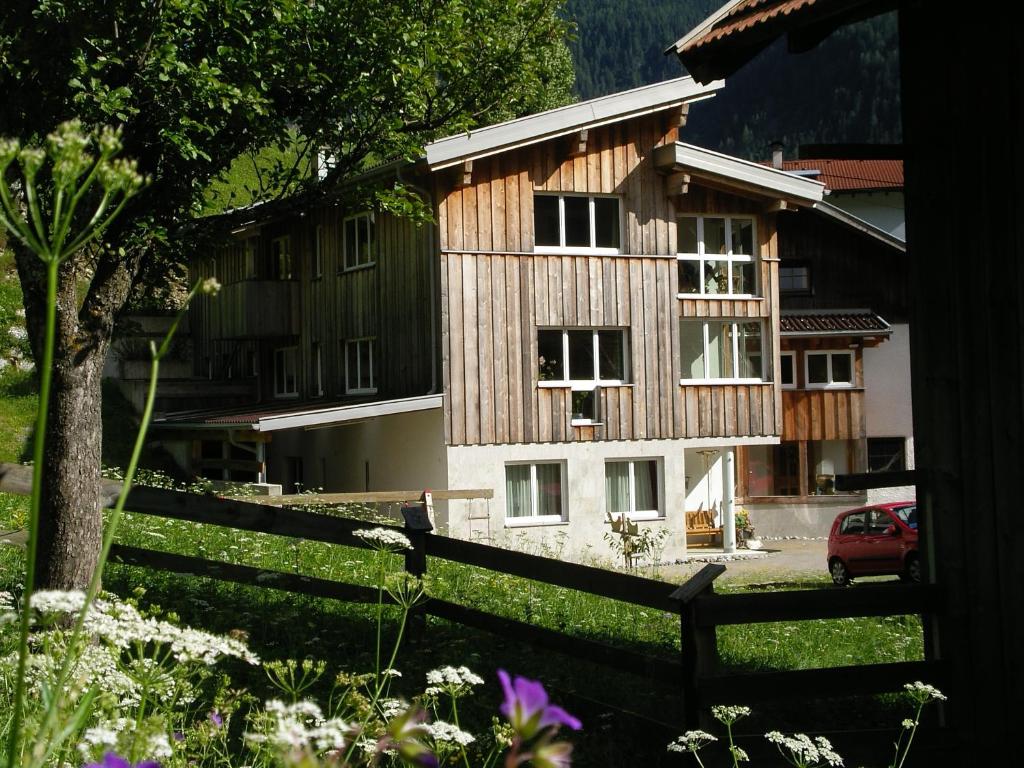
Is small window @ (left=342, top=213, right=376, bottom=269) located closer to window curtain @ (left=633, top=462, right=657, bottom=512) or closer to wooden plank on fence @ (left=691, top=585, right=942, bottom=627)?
window curtain @ (left=633, top=462, right=657, bottom=512)

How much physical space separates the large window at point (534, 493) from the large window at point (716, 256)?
18.5 feet

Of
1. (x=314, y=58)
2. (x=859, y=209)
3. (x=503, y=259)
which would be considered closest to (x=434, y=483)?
(x=503, y=259)

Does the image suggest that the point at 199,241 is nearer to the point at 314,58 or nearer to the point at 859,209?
the point at 314,58

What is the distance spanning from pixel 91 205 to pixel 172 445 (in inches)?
891

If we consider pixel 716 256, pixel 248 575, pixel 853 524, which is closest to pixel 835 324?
pixel 716 256

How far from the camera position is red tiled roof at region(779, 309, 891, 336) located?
31.9 metres

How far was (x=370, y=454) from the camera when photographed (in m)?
Answer: 25.6

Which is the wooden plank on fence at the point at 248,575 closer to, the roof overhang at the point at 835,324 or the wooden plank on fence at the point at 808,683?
the wooden plank on fence at the point at 808,683

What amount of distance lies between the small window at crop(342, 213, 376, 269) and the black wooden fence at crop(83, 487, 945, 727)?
1809cm

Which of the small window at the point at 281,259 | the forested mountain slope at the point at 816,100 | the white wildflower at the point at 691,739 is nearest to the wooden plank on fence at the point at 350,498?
the small window at the point at 281,259

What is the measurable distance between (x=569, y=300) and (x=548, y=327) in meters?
0.79

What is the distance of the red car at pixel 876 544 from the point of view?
68.7 feet

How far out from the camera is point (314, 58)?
11.4 metres

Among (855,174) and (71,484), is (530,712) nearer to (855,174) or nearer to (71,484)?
(71,484)
